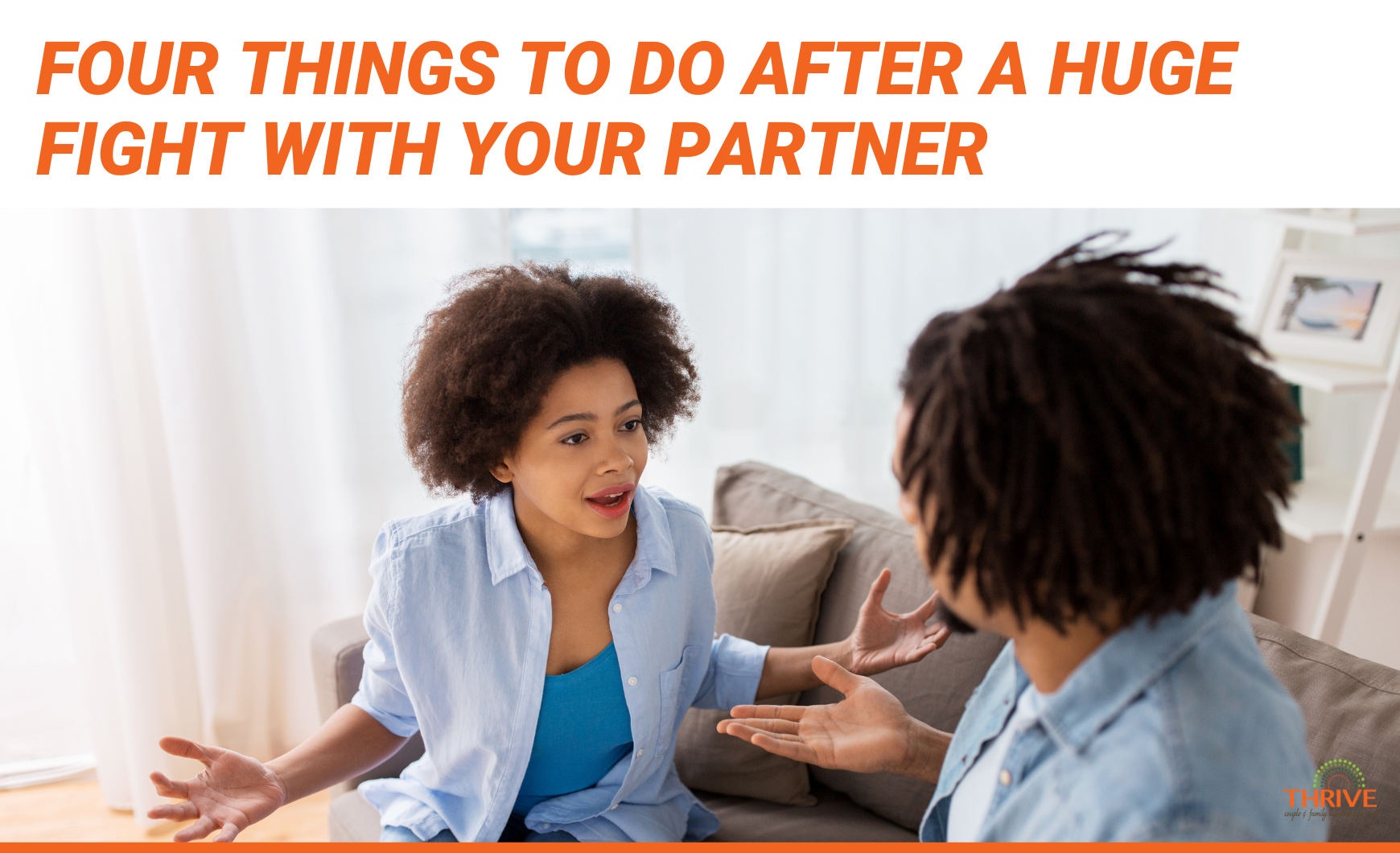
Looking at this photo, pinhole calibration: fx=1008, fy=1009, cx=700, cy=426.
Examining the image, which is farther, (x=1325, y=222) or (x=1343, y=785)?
(x=1325, y=222)

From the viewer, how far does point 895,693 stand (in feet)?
5.12

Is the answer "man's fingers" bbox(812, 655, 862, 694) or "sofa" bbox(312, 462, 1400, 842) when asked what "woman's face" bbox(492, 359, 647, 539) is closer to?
"man's fingers" bbox(812, 655, 862, 694)

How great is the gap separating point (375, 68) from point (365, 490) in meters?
1.01

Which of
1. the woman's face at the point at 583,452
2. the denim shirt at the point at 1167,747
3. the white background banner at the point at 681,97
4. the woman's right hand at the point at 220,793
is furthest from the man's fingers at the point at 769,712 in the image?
the white background banner at the point at 681,97

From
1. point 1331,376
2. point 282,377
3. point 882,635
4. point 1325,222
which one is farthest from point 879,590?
A: point 282,377

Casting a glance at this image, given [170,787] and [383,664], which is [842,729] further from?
[170,787]

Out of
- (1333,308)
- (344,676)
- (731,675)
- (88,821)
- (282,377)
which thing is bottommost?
(88,821)

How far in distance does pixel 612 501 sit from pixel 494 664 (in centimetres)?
28

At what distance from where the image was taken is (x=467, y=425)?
4.38 ft

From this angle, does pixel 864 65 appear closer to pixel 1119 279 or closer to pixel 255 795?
pixel 1119 279

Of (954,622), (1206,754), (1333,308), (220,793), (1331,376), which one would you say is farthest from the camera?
(1333,308)

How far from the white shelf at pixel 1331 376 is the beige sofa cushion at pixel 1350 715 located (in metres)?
0.83

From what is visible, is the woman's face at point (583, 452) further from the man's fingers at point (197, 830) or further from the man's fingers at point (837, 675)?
the man's fingers at point (197, 830)

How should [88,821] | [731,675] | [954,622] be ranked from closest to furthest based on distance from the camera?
1. [954,622]
2. [731,675]
3. [88,821]
